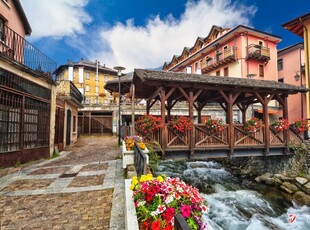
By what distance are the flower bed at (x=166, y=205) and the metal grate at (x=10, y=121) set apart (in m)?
6.16

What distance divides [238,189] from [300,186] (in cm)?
298

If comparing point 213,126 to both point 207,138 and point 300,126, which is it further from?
point 300,126

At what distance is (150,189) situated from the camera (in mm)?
2314

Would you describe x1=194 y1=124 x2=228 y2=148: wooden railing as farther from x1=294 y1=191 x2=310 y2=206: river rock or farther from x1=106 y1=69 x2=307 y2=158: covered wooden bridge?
x1=294 y1=191 x2=310 y2=206: river rock

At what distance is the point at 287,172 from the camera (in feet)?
30.9

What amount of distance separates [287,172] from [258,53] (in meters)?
14.5

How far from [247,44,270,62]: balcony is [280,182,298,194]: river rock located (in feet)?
49.3

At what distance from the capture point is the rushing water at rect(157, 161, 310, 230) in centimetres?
576

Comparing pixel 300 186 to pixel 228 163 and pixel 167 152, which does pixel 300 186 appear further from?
pixel 167 152

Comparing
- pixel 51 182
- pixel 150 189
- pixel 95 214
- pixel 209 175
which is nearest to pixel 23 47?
pixel 51 182

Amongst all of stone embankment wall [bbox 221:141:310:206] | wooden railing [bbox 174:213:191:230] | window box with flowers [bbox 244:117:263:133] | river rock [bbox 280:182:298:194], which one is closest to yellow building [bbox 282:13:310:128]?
stone embankment wall [bbox 221:141:310:206]

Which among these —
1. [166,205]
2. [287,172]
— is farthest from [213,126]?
[166,205]

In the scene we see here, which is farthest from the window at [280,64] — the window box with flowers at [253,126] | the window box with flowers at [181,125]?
the window box with flowers at [181,125]

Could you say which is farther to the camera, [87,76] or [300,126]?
[87,76]
